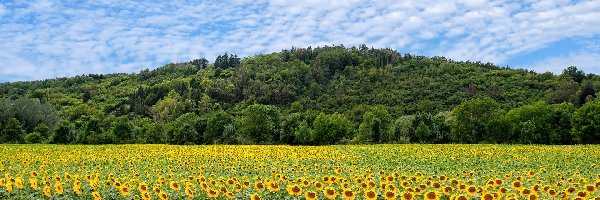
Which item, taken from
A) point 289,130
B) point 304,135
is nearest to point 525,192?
point 304,135

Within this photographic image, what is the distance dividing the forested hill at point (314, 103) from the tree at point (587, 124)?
155 mm

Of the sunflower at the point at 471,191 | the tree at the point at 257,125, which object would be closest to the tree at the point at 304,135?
the tree at the point at 257,125

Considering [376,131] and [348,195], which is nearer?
[348,195]

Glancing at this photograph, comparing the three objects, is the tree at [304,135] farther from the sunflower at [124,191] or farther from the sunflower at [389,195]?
the sunflower at [389,195]

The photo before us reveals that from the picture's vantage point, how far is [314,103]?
4909 inches

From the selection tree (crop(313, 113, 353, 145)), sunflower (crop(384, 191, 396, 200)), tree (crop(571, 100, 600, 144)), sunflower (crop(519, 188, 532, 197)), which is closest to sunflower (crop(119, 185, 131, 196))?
sunflower (crop(384, 191, 396, 200))

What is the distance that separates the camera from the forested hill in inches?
2569

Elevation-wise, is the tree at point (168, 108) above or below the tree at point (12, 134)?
above

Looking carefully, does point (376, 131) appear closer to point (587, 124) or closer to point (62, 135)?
point (587, 124)

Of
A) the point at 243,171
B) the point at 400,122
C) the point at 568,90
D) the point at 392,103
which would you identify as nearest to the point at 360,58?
the point at 392,103

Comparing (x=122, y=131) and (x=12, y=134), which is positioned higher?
(x=122, y=131)

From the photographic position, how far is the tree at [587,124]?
5531 cm

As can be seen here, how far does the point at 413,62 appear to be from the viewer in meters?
157

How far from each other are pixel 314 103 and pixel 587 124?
243 ft
